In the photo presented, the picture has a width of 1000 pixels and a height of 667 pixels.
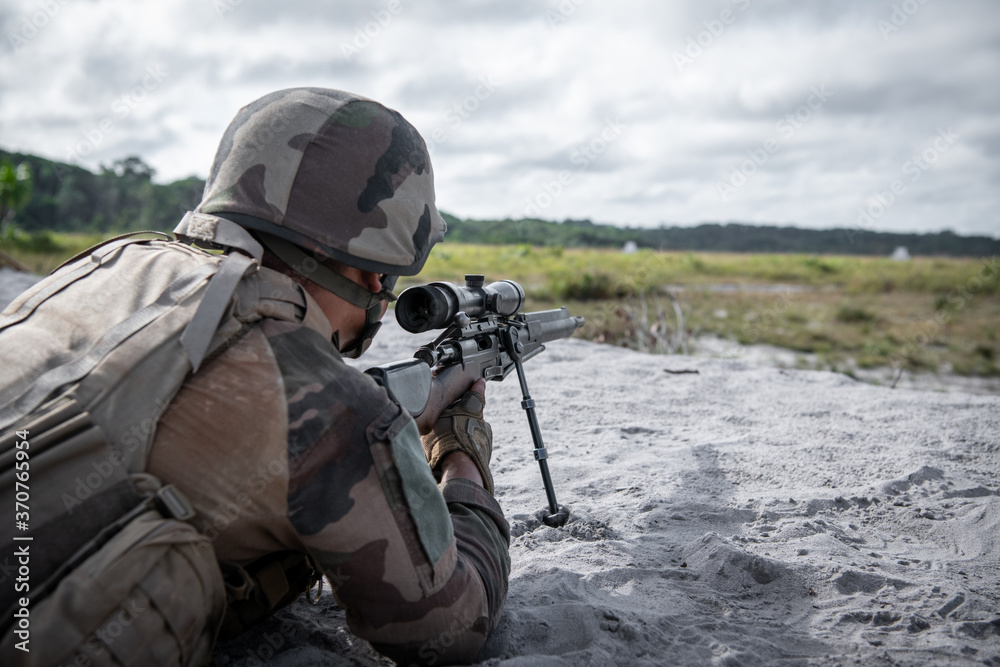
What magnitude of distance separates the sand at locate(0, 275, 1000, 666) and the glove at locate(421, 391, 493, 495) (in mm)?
538

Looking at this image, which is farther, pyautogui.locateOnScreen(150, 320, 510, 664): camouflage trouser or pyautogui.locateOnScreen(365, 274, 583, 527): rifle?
pyautogui.locateOnScreen(365, 274, 583, 527): rifle

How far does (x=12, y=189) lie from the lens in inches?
899

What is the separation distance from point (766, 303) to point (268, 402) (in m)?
18.8

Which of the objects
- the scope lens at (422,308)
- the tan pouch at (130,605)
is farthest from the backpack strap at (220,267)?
the scope lens at (422,308)

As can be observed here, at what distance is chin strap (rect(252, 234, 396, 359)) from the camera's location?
192cm

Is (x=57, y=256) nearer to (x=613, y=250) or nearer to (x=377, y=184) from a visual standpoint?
(x=613, y=250)

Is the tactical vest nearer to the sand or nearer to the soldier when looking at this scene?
the soldier

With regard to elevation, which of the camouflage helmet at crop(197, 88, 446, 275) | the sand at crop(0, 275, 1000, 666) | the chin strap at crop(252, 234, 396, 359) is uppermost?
the camouflage helmet at crop(197, 88, 446, 275)

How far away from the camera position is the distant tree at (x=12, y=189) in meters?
22.3

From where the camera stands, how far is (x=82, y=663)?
1.36 m

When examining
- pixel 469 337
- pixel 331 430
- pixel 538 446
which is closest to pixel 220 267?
pixel 331 430

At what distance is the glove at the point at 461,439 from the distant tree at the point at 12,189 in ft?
85.4

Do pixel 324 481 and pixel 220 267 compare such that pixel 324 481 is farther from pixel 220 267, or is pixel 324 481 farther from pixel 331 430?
pixel 220 267

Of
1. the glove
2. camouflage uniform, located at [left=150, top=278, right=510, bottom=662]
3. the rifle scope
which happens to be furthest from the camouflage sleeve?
the rifle scope
